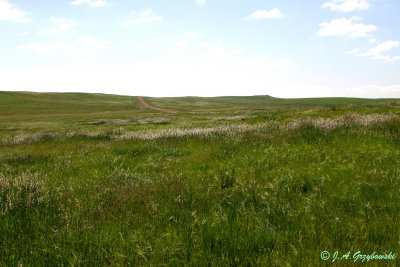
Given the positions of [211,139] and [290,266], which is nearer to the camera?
[290,266]

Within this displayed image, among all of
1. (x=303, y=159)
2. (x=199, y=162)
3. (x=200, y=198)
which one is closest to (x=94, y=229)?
(x=200, y=198)

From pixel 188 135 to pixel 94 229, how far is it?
8251 millimetres

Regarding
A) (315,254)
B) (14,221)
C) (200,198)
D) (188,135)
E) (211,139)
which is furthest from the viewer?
(188,135)

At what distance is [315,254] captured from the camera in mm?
2043

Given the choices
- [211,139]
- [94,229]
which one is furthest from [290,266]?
[211,139]

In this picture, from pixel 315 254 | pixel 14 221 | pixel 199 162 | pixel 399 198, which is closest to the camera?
pixel 315 254

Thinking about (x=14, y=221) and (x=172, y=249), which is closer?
(x=172, y=249)

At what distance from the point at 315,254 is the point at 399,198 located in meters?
2.05

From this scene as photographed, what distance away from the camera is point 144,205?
10.9 feet

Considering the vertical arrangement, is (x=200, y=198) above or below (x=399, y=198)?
below

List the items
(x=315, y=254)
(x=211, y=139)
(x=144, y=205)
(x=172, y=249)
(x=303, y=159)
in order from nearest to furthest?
(x=315, y=254) → (x=172, y=249) → (x=144, y=205) → (x=303, y=159) → (x=211, y=139)

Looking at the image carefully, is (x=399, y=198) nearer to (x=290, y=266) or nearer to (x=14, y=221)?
(x=290, y=266)

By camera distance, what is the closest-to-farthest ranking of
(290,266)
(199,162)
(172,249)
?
(290,266) → (172,249) → (199,162)

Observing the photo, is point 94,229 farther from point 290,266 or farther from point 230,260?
point 290,266
